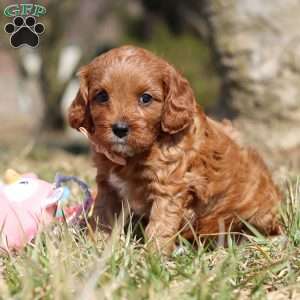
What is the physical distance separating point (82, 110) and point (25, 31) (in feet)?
4.35

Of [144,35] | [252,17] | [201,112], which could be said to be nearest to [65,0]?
[144,35]

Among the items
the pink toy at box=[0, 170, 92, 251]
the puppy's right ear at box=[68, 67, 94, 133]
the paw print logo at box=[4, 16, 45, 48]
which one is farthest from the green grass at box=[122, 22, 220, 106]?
the puppy's right ear at box=[68, 67, 94, 133]

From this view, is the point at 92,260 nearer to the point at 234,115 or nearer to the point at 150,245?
the point at 150,245

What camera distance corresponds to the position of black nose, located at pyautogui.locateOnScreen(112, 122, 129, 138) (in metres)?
4.35

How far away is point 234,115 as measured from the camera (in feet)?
30.1

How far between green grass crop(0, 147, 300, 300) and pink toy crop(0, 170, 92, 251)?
0.26 m

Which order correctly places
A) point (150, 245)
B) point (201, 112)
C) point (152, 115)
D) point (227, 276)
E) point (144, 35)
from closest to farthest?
point (227, 276) → point (150, 245) → point (152, 115) → point (201, 112) → point (144, 35)

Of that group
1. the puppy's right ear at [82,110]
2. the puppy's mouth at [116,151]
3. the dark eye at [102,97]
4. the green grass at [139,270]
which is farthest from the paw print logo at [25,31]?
the green grass at [139,270]

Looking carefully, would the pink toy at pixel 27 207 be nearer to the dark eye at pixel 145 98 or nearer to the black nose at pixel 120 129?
the black nose at pixel 120 129

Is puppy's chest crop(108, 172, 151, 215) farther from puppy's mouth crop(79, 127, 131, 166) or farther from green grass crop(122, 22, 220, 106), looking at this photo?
green grass crop(122, 22, 220, 106)

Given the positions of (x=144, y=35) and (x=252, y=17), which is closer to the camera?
(x=252, y=17)

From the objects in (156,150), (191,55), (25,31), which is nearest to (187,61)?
(191,55)

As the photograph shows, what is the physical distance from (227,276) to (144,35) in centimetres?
2402

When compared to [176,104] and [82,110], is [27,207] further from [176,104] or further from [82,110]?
[176,104]
